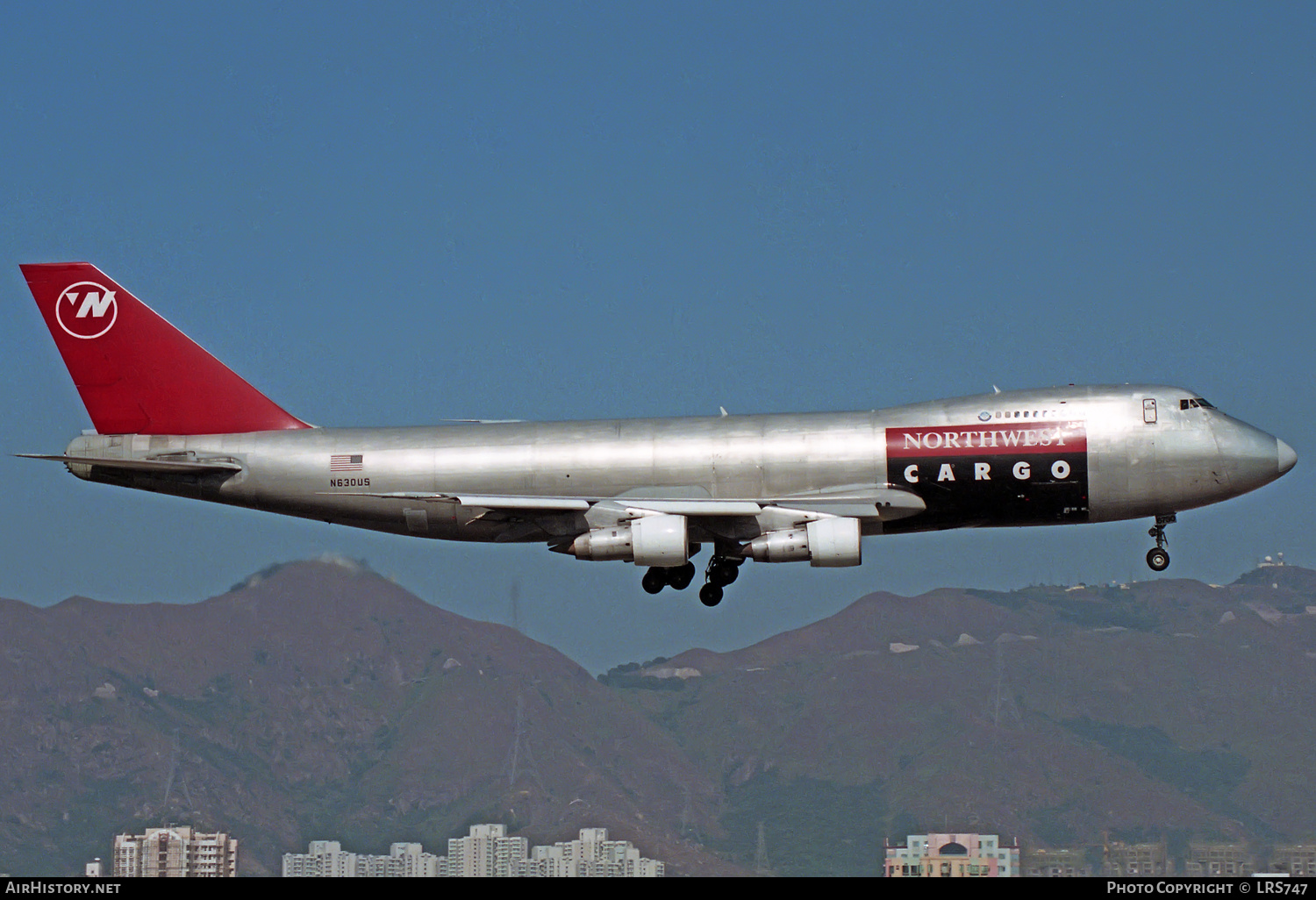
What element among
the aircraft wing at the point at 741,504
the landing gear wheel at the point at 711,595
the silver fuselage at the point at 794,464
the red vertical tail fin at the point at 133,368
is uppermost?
the red vertical tail fin at the point at 133,368

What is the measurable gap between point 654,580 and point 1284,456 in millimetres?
22611

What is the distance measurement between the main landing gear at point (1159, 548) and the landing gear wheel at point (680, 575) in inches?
645

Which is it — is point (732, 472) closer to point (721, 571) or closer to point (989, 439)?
point (721, 571)

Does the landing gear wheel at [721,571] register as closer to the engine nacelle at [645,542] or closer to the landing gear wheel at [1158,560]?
the engine nacelle at [645,542]

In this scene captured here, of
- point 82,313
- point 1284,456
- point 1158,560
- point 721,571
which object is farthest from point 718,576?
point 82,313

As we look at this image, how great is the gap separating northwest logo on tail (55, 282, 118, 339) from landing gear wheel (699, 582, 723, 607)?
85.9ft

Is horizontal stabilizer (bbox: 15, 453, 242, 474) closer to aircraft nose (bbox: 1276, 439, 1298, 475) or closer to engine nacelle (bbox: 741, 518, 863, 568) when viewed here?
engine nacelle (bbox: 741, 518, 863, 568)

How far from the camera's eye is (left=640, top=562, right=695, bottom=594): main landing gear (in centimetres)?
6059

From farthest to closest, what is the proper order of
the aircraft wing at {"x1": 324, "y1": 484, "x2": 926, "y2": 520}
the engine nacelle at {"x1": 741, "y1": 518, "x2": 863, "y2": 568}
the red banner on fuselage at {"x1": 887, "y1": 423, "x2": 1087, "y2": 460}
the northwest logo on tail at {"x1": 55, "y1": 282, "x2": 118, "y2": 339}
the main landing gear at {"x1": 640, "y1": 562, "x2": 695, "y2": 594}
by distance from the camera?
1. the northwest logo on tail at {"x1": 55, "y1": 282, "x2": 118, "y2": 339}
2. the main landing gear at {"x1": 640, "y1": 562, "x2": 695, "y2": 594}
3. the aircraft wing at {"x1": 324, "y1": 484, "x2": 926, "y2": 520}
4. the red banner on fuselage at {"x1": 887, "y1": 423, "x2": 1087, "y2": 460}
5. the engine nacelle at {"x1": 741, "y1": 518, "x2": 863, "y2": 568}

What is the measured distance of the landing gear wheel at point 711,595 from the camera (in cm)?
6038

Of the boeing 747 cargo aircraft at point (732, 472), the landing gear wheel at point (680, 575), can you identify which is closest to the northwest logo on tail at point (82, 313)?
the boeing 747 cargo aircraft at point (732, 472)

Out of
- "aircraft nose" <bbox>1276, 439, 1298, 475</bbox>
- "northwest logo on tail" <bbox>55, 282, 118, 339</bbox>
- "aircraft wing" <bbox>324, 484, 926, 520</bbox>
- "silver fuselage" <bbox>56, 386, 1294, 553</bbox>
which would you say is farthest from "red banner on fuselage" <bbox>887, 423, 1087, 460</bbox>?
"northwest logo on tail" <bbox>55, 282, 118, 339</bbox>
